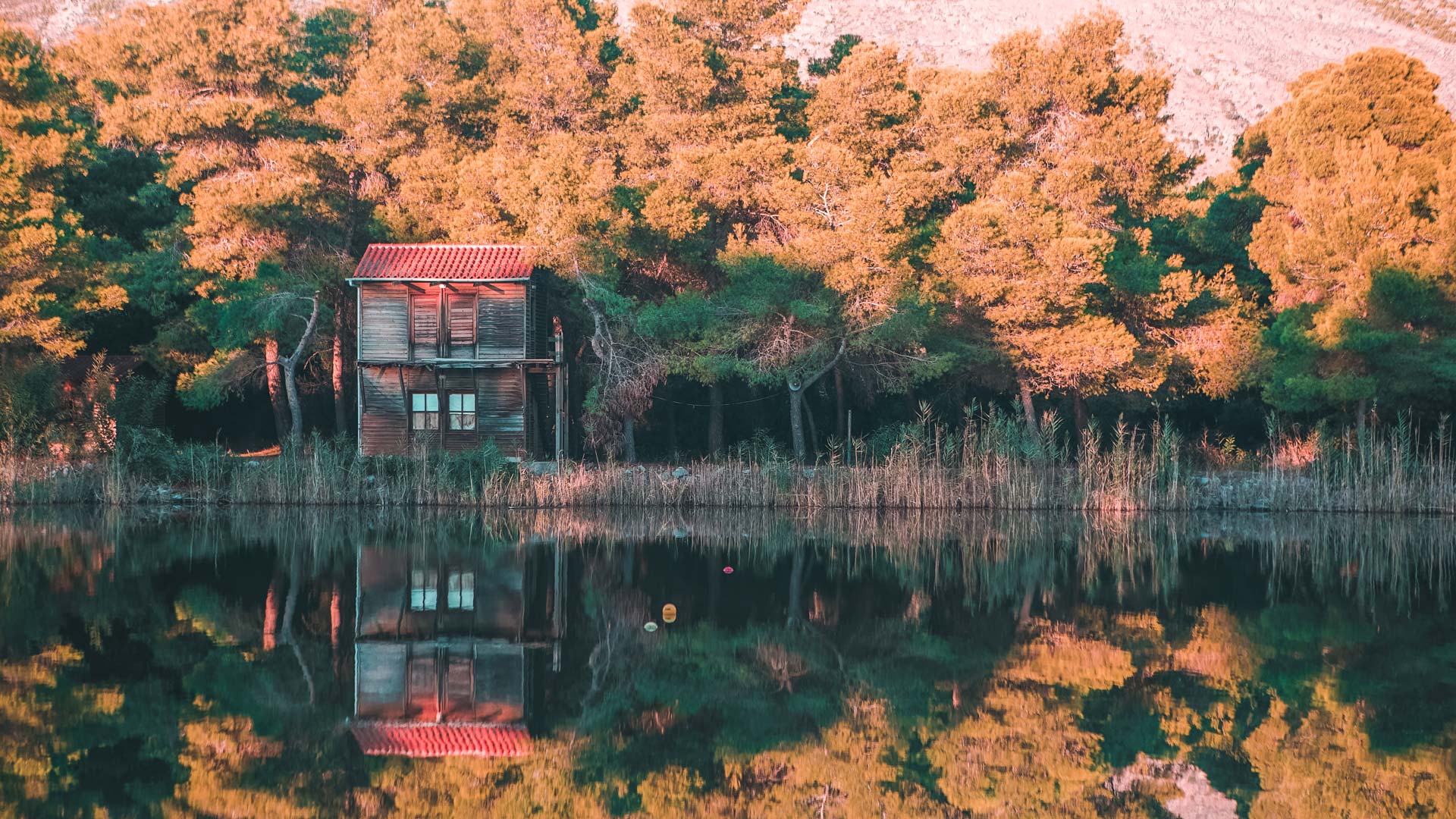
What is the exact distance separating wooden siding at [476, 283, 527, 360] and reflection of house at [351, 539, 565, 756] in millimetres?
14011

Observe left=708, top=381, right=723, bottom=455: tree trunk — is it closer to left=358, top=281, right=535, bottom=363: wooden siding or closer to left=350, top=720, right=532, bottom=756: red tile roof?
left=358, top=281, right=535, bottom=363: wooden siding

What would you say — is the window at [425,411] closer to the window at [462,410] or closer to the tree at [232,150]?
the window at [462,410]

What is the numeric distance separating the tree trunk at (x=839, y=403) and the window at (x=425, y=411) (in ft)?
33.6

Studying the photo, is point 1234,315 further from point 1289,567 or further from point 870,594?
point 870,594

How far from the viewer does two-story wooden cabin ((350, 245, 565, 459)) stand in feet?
104

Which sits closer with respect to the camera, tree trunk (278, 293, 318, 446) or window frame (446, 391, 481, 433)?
tree trunk (278, 293, 318, 446)

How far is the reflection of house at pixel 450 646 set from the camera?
9938 millimetres

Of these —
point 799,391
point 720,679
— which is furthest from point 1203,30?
point 720,679

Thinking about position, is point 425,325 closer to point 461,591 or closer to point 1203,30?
point 461,591

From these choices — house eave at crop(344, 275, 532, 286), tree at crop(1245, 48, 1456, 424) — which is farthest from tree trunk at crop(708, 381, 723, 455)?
tree at crop(1245, 48, 1456, 424)

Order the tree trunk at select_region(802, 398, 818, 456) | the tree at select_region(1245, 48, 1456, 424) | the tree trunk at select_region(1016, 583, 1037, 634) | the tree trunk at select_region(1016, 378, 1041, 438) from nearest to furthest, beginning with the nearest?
the tree trunk at select_region(1016, 583, 1037, 634)
the tree at select_region(1245, 48, 1456, 424)
the tree trunk at select_region(1016, 378, 1041, 438)
the tree trunk at select_region(802, 398, 818, 456)

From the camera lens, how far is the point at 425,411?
112ft

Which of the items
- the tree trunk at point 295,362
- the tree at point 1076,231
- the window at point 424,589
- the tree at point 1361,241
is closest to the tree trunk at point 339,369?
the tree trunk at point 295,362

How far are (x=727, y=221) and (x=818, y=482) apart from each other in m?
9.14
